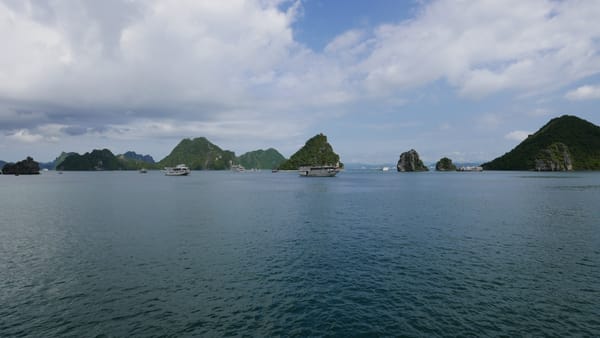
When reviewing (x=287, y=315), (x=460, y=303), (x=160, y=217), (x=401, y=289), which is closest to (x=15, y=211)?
(x=160, y=217)

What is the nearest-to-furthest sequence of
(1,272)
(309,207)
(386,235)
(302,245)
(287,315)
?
(287,315) → (1,272) → (302,245) → (386,235) → (309,207)

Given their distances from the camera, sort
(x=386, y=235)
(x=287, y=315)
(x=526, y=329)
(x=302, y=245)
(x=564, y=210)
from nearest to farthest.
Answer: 1. (x=526, y=329)
2. (x=287, y=315)
3. (x=302, y=245)
4. (x=386, y=235)
5. (x=564, y=210)

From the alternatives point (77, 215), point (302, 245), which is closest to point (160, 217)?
point (77, 215)

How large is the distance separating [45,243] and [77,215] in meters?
29.1

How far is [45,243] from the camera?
144ft

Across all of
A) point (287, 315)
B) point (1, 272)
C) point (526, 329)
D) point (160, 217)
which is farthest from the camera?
point (160, 217)

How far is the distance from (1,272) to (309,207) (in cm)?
6243

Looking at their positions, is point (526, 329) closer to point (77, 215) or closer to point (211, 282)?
point (211, 282)

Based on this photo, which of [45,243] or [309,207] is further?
[309,207]

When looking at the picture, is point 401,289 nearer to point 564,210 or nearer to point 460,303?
point 460,303

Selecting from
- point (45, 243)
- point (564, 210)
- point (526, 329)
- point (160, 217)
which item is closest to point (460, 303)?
point (526, 329)

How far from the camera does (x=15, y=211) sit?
7506cm

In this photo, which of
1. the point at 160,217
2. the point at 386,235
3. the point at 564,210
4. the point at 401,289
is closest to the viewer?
the point at 401,289

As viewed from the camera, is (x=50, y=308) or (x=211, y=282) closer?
(x=50, y=308)
